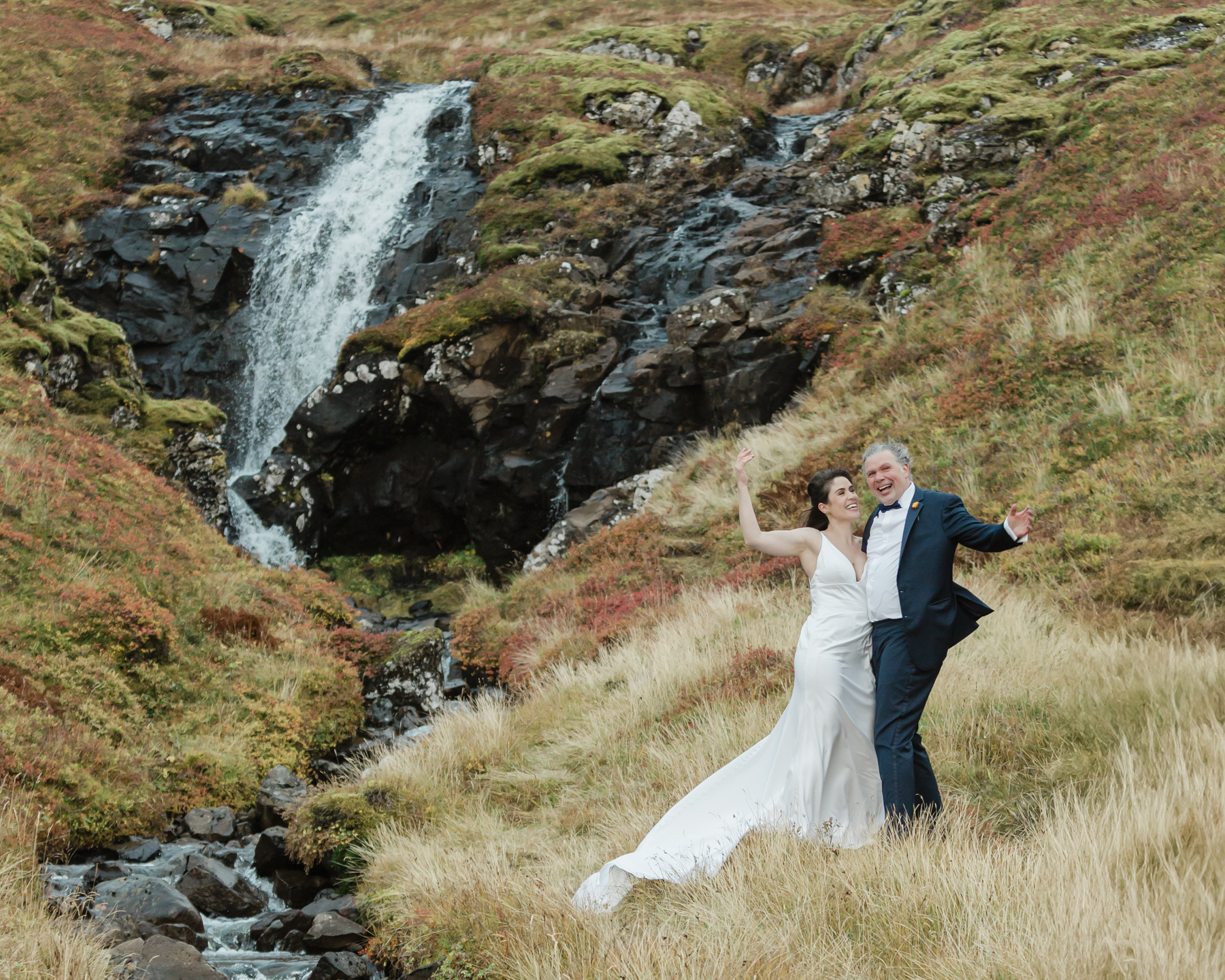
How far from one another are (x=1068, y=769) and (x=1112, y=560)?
3.63 meters

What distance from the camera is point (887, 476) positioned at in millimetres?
4852

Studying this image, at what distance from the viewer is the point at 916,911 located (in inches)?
142

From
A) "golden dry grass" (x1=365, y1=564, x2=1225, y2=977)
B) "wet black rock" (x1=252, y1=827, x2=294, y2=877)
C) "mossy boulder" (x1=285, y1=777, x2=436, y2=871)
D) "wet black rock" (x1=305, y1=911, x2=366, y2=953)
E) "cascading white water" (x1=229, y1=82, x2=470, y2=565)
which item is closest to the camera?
"golden dry grass" (x1=365, y1=564, x2=1225, y2=977)

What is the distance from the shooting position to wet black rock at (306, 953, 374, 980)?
17.9 ft

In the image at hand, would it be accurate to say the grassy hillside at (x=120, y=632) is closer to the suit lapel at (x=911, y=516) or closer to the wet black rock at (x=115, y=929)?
the wet black rock at (x=115, y=929)

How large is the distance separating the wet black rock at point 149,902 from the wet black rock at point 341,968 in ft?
3.52

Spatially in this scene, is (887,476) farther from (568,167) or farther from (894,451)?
(568,167)

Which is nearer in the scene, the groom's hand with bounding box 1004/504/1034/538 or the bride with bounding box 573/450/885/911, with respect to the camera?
the groom's hand with bounding box 1004/504/1034/538

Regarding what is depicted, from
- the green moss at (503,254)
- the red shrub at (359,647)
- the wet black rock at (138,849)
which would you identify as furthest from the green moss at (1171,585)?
the green moss at (503,254)

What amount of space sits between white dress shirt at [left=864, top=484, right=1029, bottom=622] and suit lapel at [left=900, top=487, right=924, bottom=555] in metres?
0.02

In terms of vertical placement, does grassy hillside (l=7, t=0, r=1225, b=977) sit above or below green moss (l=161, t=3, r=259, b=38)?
below

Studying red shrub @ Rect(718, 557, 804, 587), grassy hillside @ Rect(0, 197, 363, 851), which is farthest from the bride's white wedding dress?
red shrub @ Rect(718, 557, 804, 587)

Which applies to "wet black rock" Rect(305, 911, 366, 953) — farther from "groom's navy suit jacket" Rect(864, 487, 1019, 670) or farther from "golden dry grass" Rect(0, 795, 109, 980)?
"groom's navy suit jacket" Rect(864, 487, 1019, 670)

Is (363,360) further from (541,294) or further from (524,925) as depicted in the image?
(524,925)
